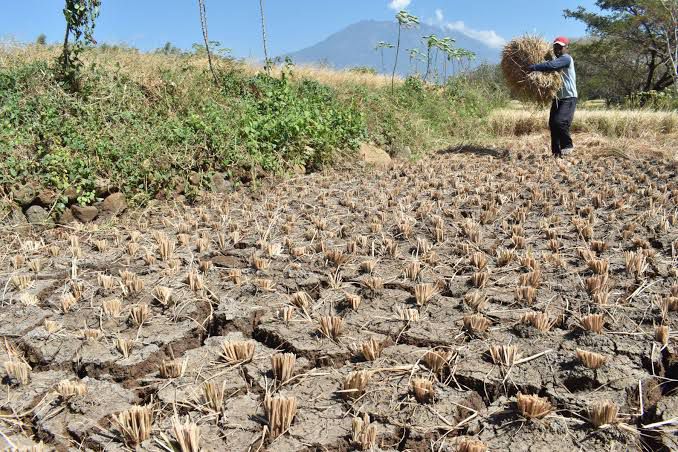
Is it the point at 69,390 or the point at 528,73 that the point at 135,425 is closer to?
the point at 69,390

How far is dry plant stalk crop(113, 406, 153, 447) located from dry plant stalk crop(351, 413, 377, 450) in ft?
2.04

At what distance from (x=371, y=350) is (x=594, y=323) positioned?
86cm

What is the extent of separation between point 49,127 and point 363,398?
4.47 metres

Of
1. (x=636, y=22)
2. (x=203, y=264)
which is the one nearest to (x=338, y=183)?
(x=203, y=264)

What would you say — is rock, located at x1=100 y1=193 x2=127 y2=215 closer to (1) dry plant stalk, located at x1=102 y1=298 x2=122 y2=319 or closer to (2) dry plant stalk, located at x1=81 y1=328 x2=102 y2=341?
(1) dry plant stalk, located at x1=102 y1=298 x2=122 y2=319

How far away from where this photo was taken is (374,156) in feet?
23.2

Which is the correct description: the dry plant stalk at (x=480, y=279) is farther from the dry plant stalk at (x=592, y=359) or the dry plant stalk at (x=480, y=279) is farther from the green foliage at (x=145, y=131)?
the green foliage at (x=145, y=131)

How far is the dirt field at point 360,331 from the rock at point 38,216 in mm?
362

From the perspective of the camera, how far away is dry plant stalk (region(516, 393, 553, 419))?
1.61 m

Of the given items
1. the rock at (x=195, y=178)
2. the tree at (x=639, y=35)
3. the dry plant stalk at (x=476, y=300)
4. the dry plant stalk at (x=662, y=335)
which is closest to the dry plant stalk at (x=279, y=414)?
the dry plant stalk at (x=476, y=300)

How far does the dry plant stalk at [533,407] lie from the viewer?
161 centimetres

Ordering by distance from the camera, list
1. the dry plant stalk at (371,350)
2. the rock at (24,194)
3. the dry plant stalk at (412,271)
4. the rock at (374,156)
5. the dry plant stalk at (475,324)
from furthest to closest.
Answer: the rock at (374,156), the rock at (24,194), the dry plant stalk at (412,271), the dry plant stalk at (475,324), the dry plant stalk at (371,350)

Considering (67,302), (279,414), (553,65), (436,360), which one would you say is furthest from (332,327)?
(553,65)

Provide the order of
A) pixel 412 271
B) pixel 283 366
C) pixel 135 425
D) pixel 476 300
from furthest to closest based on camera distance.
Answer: pixel 412 271, pixel 476 300, pixel 283 366, pixel 135 425
